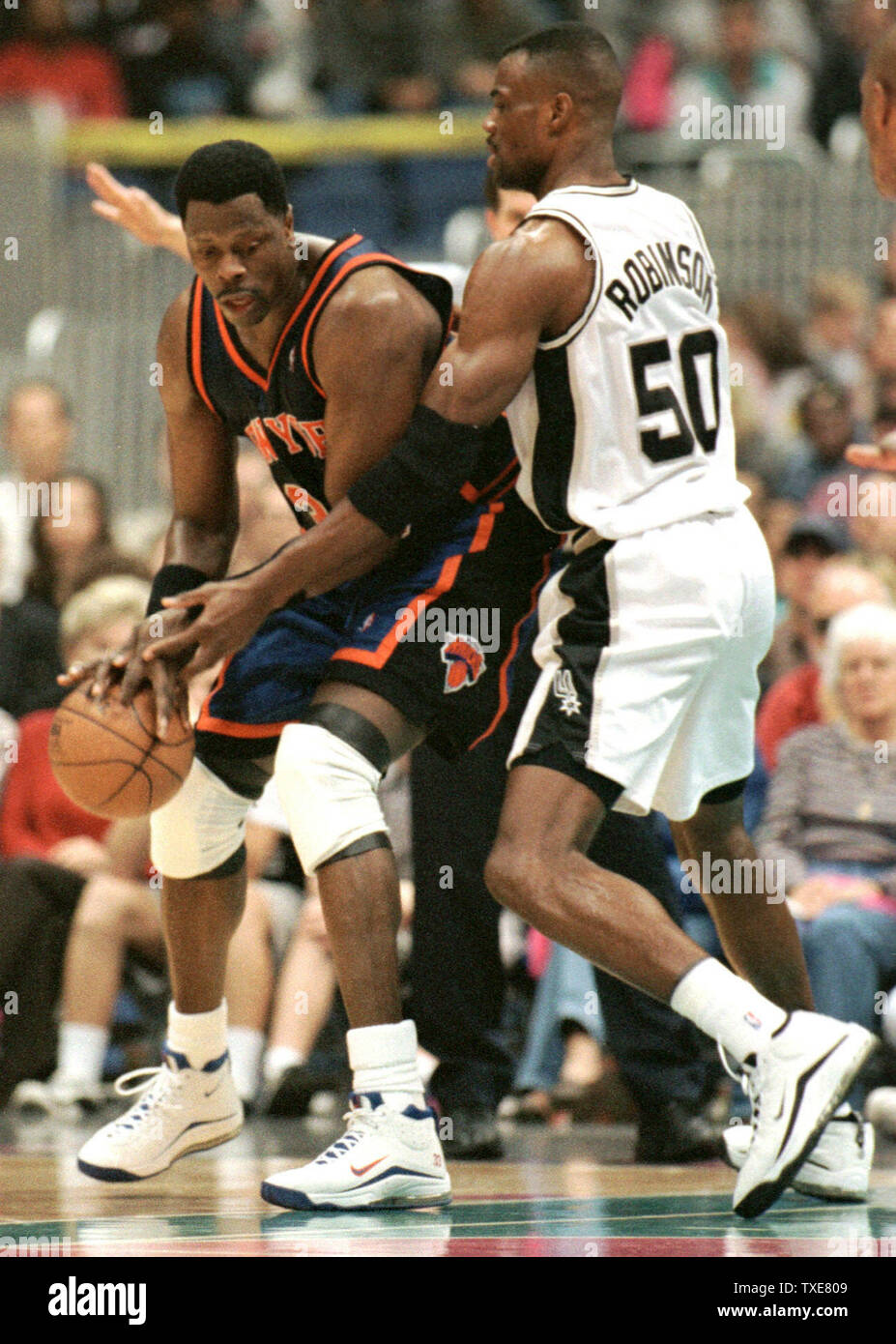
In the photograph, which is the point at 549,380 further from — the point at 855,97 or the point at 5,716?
the point at 855,97

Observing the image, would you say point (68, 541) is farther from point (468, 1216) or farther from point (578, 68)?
point (468, 1216)

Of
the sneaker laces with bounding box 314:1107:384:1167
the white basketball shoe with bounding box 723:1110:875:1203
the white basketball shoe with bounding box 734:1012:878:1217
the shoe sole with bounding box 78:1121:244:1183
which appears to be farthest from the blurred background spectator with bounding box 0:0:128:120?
the white basketball shoe with bounding box 734:1012:878:1217

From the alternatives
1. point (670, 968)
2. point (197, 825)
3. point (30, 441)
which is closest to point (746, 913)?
point (670, 968)

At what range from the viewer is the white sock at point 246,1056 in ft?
19.9

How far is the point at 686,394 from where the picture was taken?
13.0 ft

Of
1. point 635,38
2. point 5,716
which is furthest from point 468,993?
point 635,38

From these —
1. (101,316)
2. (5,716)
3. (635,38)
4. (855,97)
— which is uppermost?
(635,38)

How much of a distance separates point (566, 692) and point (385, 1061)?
2.63 ft

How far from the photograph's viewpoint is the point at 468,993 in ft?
16.9

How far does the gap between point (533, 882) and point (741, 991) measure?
0.44 metres

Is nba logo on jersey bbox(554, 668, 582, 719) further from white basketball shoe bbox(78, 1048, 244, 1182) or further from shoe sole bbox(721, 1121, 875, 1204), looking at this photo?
white basketball shoe bbox(78, 1048, 244, 1182)

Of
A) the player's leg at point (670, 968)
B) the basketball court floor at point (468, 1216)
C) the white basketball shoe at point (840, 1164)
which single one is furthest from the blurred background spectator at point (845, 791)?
the player's leg at point (670, 968)

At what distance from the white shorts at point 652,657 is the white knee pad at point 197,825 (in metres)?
0.74

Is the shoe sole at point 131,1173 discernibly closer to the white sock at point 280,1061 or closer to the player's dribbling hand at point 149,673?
the player's dribbling hand at point 149,673
